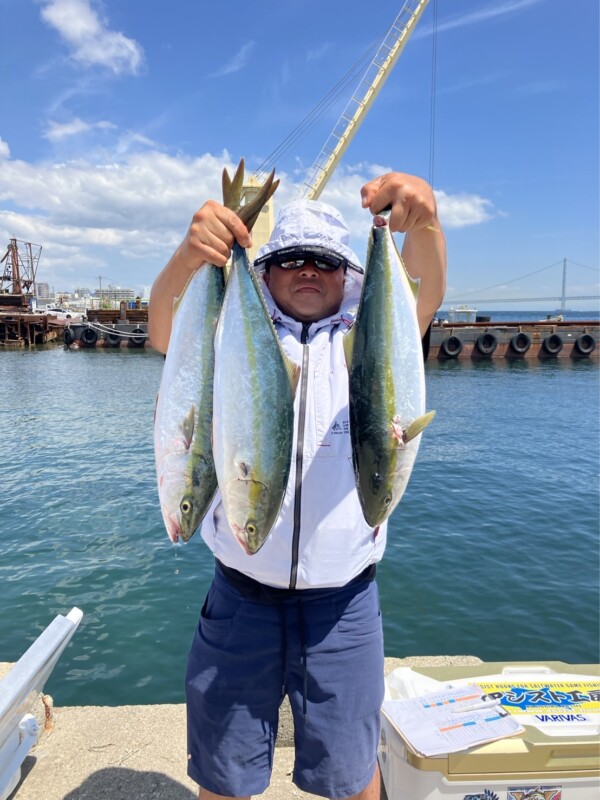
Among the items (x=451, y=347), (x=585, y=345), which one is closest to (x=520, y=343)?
(x=585, y=345)

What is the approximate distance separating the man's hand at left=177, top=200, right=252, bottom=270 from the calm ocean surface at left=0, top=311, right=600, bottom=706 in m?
5.12

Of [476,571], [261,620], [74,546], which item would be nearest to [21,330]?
[74,546]

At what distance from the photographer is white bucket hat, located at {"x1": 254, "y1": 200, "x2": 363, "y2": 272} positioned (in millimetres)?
2512

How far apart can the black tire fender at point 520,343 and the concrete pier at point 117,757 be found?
42.1 meters

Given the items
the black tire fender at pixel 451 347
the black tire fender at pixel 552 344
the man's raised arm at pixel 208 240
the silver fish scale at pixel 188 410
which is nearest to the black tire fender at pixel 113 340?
the black tire fender at pixel 451 347

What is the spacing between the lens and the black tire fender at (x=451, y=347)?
136 ft

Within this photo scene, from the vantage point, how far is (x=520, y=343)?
42.4 m

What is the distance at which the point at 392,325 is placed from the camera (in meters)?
2.29

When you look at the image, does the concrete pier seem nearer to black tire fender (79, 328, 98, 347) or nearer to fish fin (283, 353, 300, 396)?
fish fin (283, 353, 300, 396)

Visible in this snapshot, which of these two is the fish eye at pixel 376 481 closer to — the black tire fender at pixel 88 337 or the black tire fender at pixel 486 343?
the black tire fender at pixel 486 343

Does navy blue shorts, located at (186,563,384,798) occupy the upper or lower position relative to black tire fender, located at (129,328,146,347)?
lower

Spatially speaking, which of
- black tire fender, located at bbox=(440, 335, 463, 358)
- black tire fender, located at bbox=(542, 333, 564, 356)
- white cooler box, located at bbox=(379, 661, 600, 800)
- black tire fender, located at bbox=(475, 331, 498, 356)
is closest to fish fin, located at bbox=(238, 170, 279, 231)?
white cooler box, located at bbox=(379, 661, 600, 800)

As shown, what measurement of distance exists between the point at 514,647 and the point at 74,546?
273 inches

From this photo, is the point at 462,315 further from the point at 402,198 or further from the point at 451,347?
the point at 402,198
